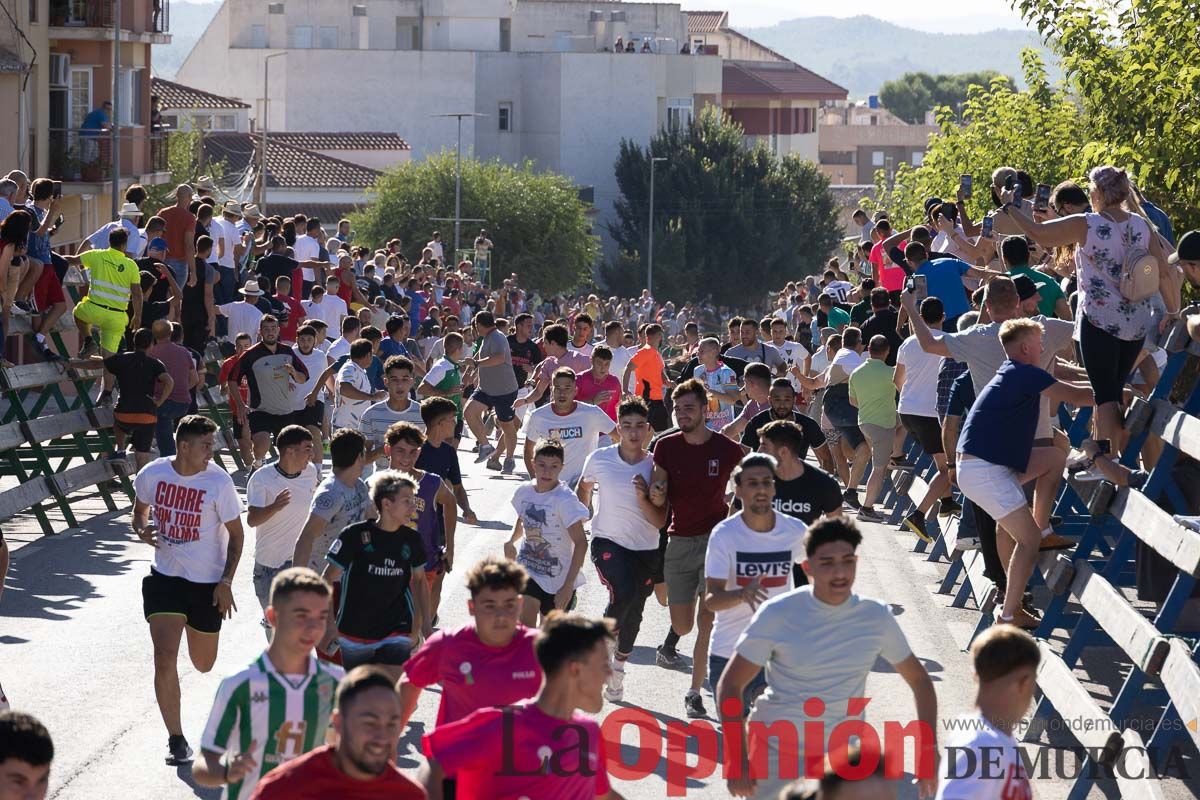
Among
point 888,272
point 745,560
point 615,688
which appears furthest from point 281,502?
point 888,272

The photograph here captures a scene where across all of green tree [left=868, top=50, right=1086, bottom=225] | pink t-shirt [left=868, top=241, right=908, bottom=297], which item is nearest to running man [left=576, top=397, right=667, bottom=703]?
pink t-shirt [left=868, top=241, right=908, bottom=297]

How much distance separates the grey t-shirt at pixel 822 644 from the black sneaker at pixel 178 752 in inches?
158

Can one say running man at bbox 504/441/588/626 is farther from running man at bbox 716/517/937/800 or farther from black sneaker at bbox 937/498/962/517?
black sneaker at bbox 937/498/962/517

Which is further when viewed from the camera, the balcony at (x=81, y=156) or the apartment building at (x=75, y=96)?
the balcony at (x=81, y=156)

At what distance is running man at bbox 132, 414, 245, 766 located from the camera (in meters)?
10.7

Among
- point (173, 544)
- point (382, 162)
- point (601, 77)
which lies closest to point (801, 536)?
point (173, 544)

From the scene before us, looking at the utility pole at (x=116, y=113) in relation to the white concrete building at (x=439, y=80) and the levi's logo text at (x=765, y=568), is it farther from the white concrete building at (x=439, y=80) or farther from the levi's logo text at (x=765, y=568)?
the white concrete building at (x=439, y=80)

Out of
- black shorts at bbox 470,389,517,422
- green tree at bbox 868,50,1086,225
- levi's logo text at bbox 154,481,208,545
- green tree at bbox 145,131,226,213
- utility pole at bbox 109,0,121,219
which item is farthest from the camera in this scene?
green tree at bbox 145,131,226,213

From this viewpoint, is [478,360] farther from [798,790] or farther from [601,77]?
[601,77]

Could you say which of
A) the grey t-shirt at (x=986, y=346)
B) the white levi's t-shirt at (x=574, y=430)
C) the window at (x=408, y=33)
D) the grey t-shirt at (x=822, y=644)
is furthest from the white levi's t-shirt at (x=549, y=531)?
the window at (x=408, y=33)

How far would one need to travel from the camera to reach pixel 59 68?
44.0 metres

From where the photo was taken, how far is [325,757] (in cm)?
605

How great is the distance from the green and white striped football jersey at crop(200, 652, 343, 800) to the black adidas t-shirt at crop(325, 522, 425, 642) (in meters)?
2.30

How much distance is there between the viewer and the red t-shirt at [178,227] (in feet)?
75.3
